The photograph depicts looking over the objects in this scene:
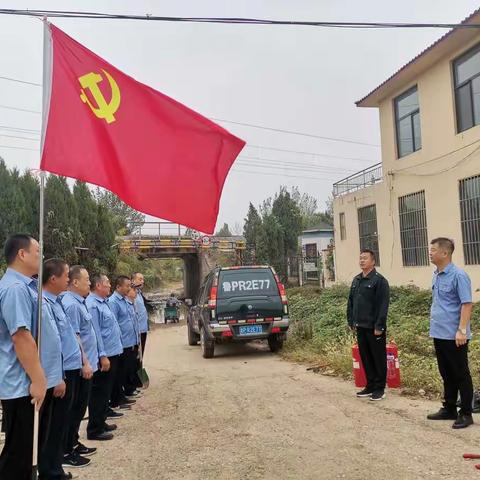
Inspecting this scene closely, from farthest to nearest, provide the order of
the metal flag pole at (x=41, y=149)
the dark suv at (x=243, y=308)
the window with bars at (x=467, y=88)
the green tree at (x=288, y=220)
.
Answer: the green tree at (x=288, y=220)
the window with bars at (x=467, y=88)
the dark suv at (x=243, y=308)
the metal flag pole at (x=41, y=149)

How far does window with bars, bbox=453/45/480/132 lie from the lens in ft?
44.9

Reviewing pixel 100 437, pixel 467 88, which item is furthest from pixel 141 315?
pixel 467 88

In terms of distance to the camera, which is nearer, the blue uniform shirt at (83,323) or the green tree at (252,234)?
the blue uniform shirt at (83,323)

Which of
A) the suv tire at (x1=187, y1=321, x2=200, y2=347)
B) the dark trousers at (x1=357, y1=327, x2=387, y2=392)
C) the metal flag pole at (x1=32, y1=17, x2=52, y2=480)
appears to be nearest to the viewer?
the metal flag pole at (x1=32, y1=17, x2=52, y2=480)

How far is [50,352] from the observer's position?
3.70 m

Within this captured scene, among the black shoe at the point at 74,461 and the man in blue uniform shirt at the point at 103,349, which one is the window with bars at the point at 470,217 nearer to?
the man in blue uniform shirt at the point at 103,349

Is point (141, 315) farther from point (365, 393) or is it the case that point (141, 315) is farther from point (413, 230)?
point (413, 230)

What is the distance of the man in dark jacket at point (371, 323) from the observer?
648 cm

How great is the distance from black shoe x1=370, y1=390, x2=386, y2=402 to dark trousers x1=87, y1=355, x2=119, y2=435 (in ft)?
10.5

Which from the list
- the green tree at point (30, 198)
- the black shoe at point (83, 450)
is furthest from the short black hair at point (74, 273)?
the green tree at point (30, 198)

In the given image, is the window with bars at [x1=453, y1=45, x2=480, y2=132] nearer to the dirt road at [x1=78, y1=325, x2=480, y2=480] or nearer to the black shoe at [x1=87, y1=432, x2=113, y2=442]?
the dirt road at [x1=78, y1=325, x2=480, y2=480]

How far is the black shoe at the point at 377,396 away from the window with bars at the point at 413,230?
1058 cm

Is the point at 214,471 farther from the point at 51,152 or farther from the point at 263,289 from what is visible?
the point at 263,289

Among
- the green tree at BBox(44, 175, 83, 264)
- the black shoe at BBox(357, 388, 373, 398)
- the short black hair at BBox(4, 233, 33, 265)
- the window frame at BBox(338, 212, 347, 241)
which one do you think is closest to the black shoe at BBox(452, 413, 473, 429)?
the black shoe at BBox(357, 388, 373, 398)
